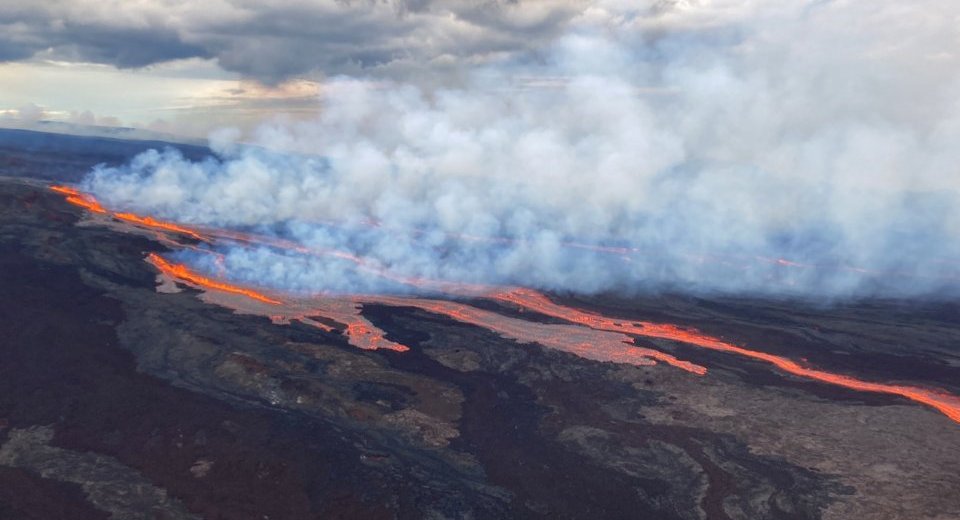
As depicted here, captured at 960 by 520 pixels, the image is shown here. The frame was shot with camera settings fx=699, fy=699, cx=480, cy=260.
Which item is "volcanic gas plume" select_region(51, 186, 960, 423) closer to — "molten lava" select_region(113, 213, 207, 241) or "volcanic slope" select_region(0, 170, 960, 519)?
"volcanic slope" select_region(0, 170, 960, 519)

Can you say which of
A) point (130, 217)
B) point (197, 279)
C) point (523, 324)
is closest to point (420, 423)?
point (523, 324)

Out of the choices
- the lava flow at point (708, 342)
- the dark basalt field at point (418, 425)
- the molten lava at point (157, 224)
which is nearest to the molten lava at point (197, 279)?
the dark basalt field at point (418, 425)

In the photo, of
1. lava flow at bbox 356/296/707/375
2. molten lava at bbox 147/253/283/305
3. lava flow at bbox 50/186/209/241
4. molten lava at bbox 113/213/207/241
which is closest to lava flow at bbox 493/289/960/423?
lava flow at bbox 356/296/707/375

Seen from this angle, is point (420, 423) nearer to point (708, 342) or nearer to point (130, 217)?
point (708, 342)

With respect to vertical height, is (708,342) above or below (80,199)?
below

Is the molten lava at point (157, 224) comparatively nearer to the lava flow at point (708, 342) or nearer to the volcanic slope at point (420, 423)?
the volcanic slope at point (420, 423)

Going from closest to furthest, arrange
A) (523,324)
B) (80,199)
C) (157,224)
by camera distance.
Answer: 1. (523,324)
2. (157,224)
3. (80,199)
